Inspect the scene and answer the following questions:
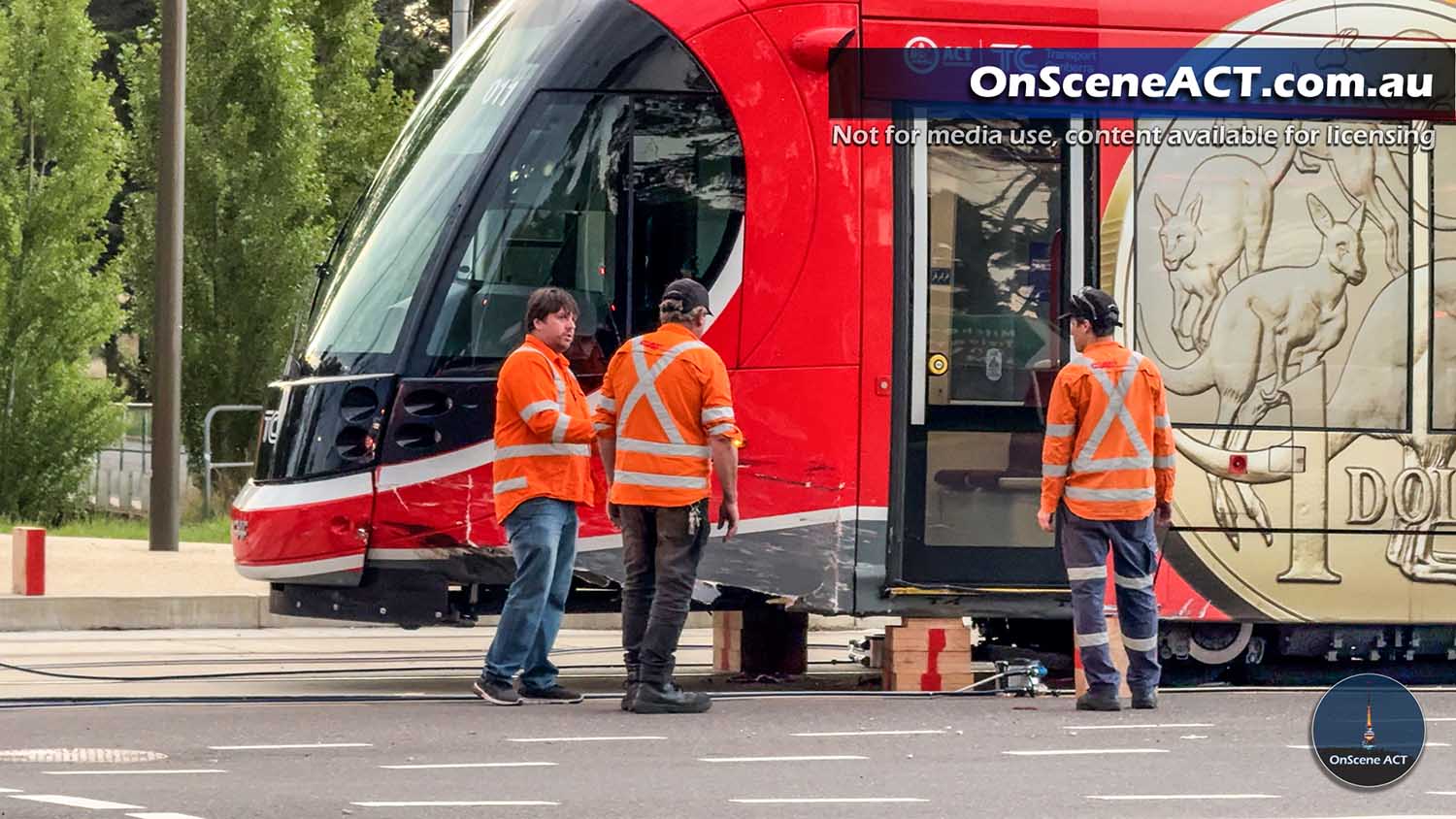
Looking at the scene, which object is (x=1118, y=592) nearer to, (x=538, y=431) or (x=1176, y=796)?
(x=538, y=431)

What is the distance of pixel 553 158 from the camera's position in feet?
38.2

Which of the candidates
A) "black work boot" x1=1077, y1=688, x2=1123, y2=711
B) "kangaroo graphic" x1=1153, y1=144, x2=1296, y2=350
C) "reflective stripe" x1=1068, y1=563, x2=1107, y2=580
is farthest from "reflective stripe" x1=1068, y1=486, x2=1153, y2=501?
"kangaroo graphic" x1=1153, y1=144, x2=1296, y2=350

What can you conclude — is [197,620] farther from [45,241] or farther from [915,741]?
[45,241]

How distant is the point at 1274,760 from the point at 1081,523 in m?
1.82

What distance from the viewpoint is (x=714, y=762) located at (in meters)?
9.31

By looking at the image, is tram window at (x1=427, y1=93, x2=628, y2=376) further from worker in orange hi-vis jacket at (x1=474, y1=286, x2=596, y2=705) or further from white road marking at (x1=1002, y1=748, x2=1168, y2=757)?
white road marking at (x1=1002, y1=748, x2=1168, y2=757)

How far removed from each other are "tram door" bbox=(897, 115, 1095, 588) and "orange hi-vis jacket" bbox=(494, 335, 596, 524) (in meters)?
1.47

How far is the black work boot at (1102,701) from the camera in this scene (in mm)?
10898

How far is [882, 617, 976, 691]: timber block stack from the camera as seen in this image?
11.8m

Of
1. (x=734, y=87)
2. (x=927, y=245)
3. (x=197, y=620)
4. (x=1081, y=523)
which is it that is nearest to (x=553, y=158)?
(x=734, y=87)

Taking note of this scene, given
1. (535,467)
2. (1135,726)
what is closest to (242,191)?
(535,467)

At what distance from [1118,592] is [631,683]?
6.57 ft

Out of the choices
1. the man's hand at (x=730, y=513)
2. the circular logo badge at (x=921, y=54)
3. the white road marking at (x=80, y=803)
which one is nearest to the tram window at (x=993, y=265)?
the circular logo badge at (x=921, y=54)

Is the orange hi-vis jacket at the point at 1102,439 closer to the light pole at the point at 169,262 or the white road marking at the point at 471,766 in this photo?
the white road marking at the point at 471,766
